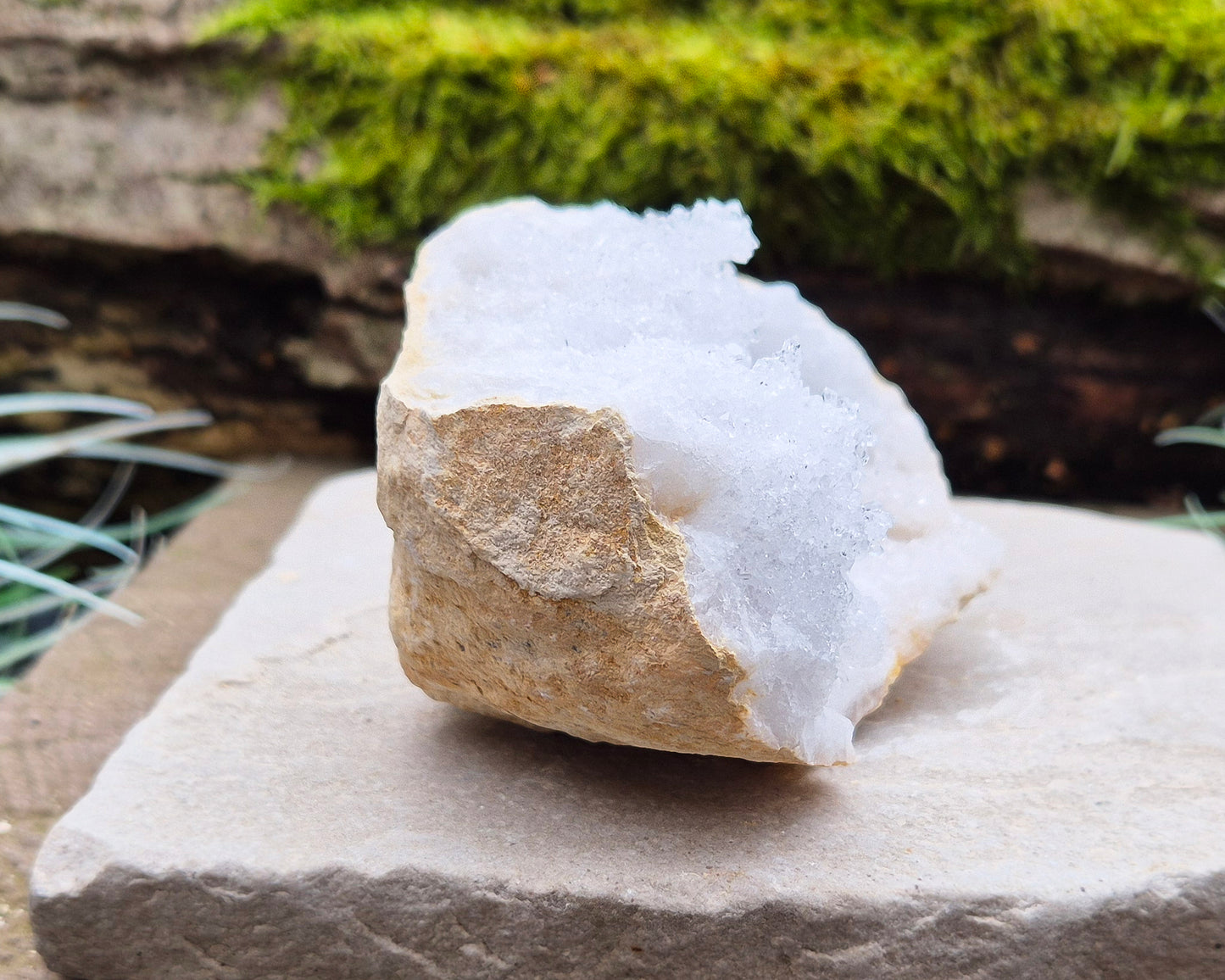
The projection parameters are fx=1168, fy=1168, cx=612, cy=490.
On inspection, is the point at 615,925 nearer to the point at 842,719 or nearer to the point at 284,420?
the point at 842,719

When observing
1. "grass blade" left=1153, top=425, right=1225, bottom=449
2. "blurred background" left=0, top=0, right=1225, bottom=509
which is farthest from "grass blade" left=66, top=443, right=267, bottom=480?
"grass blade" left=1153, top=425, right=1225, bottom=449

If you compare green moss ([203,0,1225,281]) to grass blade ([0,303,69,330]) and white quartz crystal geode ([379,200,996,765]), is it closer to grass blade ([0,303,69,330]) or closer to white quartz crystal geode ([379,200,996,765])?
grass blade ([0,303,69,330])

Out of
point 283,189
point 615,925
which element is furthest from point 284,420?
point 615,925

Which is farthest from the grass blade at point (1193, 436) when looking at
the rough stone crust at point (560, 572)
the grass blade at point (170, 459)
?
the grass blade at point (170, 459)

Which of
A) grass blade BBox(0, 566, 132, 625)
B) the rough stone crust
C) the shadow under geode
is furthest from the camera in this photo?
grass blade BBox(0, 566, 132, 625)

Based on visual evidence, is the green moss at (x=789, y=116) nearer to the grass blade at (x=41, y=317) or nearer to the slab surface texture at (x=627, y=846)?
the grass blade at (x=41, y=317)

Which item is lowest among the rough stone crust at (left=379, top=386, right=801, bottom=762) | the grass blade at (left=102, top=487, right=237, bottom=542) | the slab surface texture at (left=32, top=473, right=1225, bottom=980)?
the grass blade at (left=102, top=487, right=237, bottom=542)

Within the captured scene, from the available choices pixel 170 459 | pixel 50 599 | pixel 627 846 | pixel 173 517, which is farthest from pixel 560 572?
pixel 173 517
